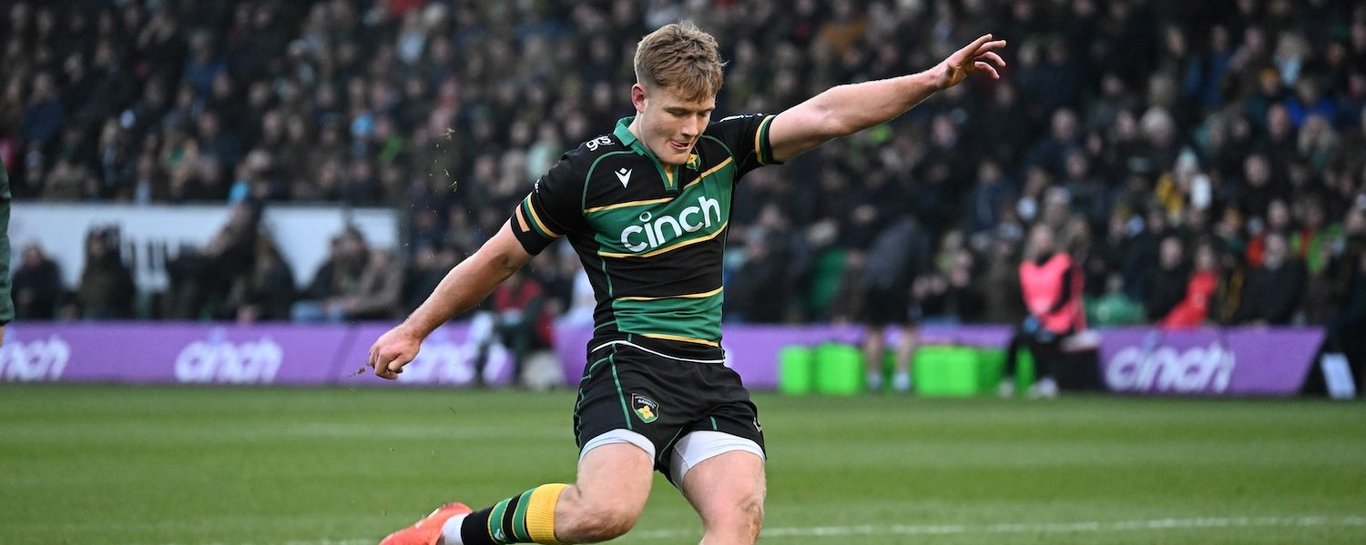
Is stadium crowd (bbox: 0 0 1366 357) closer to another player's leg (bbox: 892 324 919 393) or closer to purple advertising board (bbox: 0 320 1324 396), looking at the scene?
purple advertising board (bbox: 0 320 1324 396)

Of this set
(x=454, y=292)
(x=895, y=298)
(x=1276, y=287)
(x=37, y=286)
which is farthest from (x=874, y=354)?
(x=454, y=292)

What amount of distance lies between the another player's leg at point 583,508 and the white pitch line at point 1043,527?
2873mm

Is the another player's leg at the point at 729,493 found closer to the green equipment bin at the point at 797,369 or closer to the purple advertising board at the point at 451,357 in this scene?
the green equipment bin at the point at 797,369

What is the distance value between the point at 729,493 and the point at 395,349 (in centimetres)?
110

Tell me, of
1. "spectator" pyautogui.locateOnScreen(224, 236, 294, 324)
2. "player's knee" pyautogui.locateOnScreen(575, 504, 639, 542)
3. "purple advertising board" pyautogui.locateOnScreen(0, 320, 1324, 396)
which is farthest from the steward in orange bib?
"player's knee" pyautogui.locateOnScreen(575, 504, 639, 542)

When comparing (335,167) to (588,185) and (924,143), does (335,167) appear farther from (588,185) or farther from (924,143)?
(588,185)

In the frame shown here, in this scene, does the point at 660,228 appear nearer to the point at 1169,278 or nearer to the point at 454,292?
the point at 454,292

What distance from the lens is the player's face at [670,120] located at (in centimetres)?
571

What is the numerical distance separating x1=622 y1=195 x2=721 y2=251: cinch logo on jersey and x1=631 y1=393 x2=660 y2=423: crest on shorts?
0.45m

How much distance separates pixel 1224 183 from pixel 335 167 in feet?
39.1

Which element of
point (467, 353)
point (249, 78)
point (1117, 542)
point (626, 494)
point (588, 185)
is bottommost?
point (467, 353)

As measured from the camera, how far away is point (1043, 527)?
29.4 ft

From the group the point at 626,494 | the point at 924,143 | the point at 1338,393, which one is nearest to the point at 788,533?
the point at 626,494

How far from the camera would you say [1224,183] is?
2056 cm
